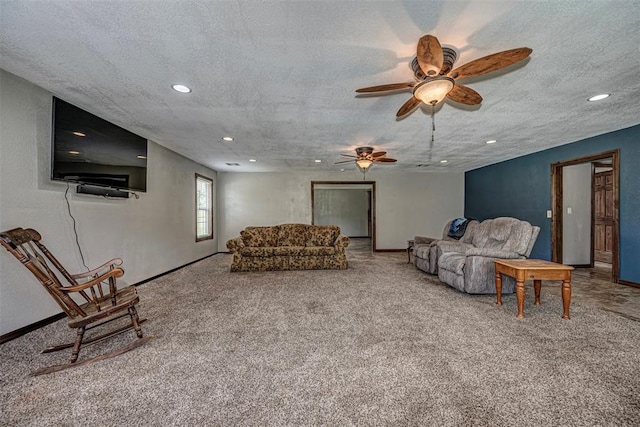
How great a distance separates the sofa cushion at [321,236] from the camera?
220 inches

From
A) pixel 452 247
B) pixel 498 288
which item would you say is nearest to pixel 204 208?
pixel 452 247

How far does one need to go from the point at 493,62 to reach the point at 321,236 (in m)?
4.31

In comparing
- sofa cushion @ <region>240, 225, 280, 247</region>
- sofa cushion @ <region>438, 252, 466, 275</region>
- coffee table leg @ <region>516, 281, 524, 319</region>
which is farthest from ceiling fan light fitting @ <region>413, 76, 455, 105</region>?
sofa cushion @ <region>240, 225, 280, 247</region>

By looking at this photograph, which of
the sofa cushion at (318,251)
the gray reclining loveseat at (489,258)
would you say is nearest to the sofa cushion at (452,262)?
the gray reclining loveseat at (489,258)

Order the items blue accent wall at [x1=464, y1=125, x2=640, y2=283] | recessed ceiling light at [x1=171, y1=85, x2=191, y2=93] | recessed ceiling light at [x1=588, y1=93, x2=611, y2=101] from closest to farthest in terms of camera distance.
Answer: recessed ceiling light at [x1=171, y1=85, x2=191, y2=93] < recessed ceiling light at [x1=588, y1=93, x2=611, y2=101] < blue accent wall at [x1=464, y1=125, x2=640, y2=283]

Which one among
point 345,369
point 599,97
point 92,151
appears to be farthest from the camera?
point 92,151

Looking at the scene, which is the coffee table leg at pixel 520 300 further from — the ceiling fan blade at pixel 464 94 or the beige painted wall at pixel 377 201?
the beige painted wall at pixel 377 201

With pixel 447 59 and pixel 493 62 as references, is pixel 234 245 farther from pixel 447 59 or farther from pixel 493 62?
pixel 493 62

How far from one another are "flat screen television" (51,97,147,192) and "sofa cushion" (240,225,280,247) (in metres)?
2.01

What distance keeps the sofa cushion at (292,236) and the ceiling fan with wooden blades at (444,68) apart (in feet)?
12.6

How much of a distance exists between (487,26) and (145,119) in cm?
372

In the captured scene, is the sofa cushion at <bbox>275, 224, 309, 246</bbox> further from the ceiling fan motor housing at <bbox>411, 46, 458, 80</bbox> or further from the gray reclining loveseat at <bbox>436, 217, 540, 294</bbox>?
the ceiling fan motor housing at <bbox>411, 46, 458, 80</bbox>

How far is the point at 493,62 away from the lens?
173cm

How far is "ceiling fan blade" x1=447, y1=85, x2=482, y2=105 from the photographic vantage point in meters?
2.09
